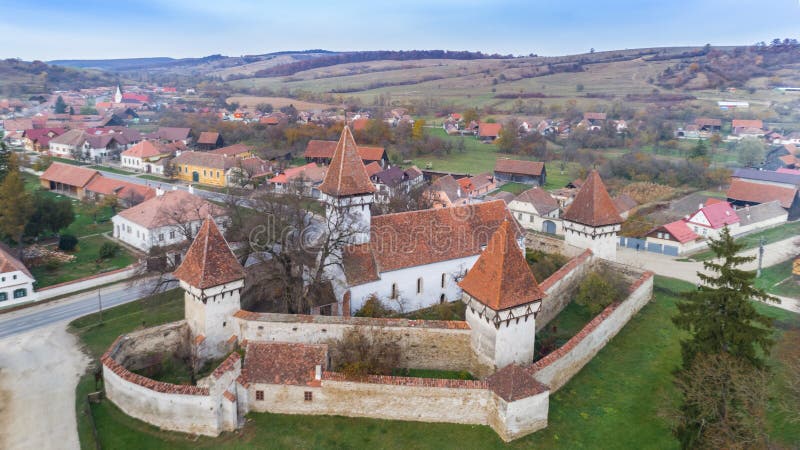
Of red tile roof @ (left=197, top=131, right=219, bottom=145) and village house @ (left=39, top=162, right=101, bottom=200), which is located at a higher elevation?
red tile roof @ (left=197, top=131, right=219, bottom=145)

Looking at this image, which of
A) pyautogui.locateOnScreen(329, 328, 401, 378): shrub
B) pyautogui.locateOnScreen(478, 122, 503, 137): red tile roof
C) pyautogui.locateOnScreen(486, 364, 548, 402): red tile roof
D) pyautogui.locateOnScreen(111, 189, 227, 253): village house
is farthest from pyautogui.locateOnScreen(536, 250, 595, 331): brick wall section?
pyautogui.locateOnScreen(478, 122, 503, 137): red tile roof

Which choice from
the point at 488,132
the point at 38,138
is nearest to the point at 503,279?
the point at 488,132

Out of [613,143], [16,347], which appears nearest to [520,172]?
[613,143]

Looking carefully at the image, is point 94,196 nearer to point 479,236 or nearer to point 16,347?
point 16,347

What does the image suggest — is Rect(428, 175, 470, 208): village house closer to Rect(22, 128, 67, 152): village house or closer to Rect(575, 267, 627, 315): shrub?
Rect(575, 267, 627, 315): shrub

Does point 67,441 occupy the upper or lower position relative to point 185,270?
lower

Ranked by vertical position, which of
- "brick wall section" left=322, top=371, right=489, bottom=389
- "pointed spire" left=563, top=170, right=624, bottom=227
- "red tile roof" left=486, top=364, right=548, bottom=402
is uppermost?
"pointed spire" left=563, top=170, right=624, bottom=227

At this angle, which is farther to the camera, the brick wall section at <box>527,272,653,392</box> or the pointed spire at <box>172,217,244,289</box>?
the pointed spire at <box>172,217,244,289</box>

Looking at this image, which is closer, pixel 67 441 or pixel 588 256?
pixel 67 441
